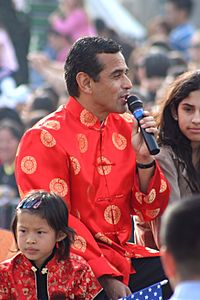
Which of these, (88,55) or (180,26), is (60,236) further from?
(180,26)

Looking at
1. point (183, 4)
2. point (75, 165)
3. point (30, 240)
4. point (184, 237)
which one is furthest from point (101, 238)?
point (183, 4)

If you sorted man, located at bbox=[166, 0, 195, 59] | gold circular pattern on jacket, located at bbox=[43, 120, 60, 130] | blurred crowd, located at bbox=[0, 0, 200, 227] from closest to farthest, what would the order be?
gold circular pattern on jacket, located at bbox=[43, 120, 60, 130], blurred crowd, located at bbox=[0, 0, 200, 227], man, located at bbox=[166, 0, 195, 59]

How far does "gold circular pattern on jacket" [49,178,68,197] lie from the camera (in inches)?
259

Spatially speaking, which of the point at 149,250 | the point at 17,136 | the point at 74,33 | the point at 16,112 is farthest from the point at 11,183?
the point at 74,33

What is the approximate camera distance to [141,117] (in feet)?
20.8

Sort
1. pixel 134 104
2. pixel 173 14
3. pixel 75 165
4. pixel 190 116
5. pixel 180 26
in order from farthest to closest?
pixel 173 14, pixel 180 26, pixel 190 116, pixel 75 165, pixel 134 104

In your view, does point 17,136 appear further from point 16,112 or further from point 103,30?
point 103,30

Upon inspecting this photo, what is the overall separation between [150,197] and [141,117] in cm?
53

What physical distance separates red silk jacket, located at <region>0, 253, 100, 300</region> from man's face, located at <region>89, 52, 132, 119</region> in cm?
90

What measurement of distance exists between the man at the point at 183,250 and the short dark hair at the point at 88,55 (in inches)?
95.0

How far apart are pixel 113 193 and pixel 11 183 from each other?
4343mm

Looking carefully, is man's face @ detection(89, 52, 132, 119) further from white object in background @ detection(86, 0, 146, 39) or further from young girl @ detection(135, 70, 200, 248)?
white object in background @ detection(86, 0, 146, 39)

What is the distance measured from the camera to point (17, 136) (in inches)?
439

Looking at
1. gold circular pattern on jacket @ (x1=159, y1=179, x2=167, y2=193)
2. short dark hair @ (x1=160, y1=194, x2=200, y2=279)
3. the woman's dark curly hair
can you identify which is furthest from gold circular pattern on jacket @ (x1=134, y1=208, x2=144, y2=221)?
short dark hair @ (x1=160, y1=194, x2=200, y2=279)
